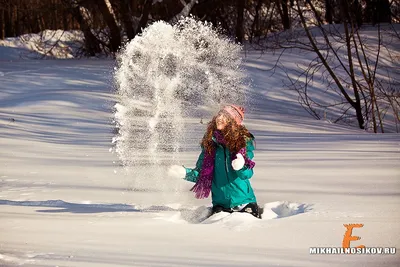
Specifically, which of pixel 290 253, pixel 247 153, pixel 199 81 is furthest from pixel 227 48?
pixel 290 253

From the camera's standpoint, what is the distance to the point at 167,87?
15.3 meters

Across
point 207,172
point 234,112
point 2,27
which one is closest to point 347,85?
point 234,112

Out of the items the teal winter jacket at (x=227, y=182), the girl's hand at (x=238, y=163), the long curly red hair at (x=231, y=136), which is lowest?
the teal winter jacket at (x=227, y=182)

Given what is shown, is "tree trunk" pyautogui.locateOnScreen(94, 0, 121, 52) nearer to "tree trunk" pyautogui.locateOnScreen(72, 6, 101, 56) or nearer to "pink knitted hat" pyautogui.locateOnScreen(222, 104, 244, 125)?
"tree trunk" pyautogui.locateOnScreen(72, 6, 101, 56)

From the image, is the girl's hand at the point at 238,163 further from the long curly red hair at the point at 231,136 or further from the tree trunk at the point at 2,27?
the tree trunk at the point at 2,27

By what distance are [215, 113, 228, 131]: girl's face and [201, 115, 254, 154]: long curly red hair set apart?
20 millimetres

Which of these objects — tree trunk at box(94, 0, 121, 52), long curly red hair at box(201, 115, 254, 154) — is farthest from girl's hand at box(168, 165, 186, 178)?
tree trunk at box(94, 0, 121, 52)

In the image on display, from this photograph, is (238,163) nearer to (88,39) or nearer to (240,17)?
(240,17)

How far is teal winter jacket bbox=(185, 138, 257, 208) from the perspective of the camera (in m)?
5.88

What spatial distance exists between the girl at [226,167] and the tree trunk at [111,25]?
52.0 ft

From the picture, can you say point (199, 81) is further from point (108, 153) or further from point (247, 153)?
point (247, 153)

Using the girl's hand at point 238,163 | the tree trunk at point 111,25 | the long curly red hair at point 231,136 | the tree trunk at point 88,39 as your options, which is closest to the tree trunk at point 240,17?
the tree trunk at point 111,25

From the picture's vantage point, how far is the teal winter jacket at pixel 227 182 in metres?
5.88

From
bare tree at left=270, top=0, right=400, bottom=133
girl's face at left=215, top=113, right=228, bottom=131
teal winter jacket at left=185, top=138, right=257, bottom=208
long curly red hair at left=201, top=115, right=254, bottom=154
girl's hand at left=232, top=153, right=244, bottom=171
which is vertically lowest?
bare tree at left=270, top=0, right=400, bottom=133
